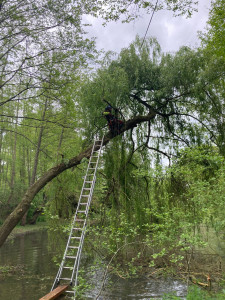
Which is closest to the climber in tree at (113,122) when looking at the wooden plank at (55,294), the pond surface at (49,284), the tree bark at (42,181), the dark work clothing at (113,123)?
the dark work clothing at (113,123)

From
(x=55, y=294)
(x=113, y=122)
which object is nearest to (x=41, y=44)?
(x=113, y=122)

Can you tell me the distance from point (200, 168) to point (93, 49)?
358 cm

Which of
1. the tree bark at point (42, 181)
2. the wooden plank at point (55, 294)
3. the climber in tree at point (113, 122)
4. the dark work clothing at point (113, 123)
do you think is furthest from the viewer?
the dark work clothing at point (113, 123)

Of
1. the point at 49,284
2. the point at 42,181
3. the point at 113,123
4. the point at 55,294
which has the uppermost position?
the point at 113,123

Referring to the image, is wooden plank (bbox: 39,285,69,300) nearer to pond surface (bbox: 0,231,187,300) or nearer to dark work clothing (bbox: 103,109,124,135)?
pond surface (bbox: 0,231,187,300)

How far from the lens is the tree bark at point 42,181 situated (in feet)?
18.9

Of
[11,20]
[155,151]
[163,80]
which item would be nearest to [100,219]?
[155,151]

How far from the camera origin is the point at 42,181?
6316mm

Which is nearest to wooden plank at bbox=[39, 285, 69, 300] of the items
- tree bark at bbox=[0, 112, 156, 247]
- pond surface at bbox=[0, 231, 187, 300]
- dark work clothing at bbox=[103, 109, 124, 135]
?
pond surface at bbox=[0, 231, 187, 300]

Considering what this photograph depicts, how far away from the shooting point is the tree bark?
575 centimetres

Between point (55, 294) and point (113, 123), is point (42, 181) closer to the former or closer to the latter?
point (113, 123)

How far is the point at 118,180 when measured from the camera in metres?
6.32

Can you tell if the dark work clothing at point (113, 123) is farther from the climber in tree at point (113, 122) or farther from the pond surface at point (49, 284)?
the pond surface at point (49, 284)

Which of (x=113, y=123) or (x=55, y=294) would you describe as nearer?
(x=55, y=294)
